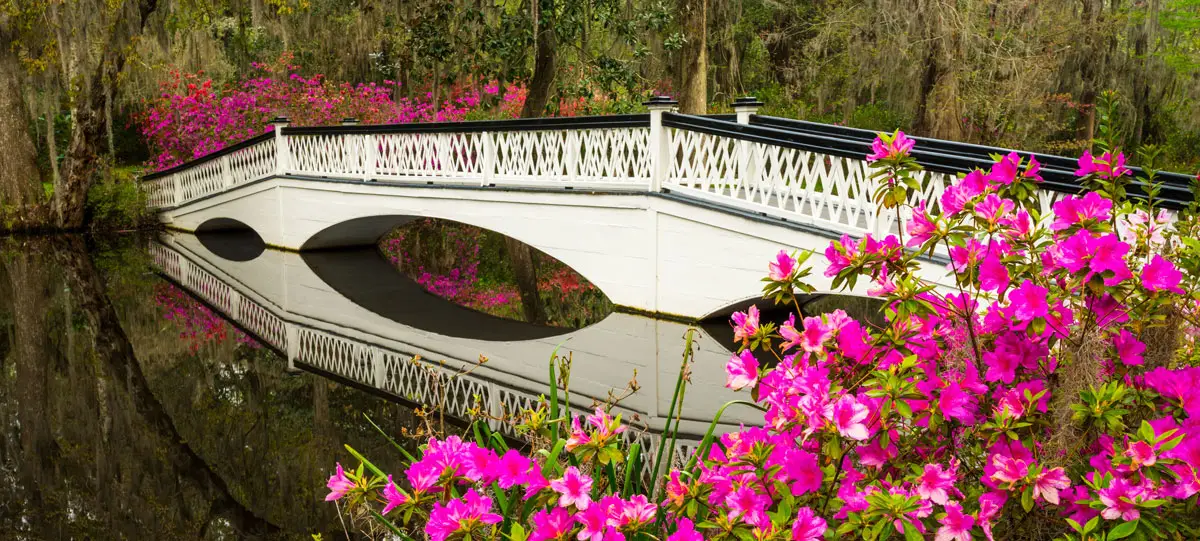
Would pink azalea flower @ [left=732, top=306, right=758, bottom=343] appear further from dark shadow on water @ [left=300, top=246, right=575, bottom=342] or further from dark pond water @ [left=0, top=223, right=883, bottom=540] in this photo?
dark shadow on water @ [left=300, top=246, right=575, bottom=342]

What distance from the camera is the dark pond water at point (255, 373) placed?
16.0 feet

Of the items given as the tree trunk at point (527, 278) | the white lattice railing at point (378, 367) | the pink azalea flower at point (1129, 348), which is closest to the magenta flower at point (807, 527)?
the pink azalea flower at point (1129, 348)

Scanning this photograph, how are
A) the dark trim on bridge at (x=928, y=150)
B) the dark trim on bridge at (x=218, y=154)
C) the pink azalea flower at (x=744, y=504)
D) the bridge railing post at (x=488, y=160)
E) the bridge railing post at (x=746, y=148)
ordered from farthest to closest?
the dark trim on bridge at (x=218, y=154)
the bridge railing post at (x=488, y=160)
the bridge railing post at (x=746, y=148)
the dark trim on bridge at (x=928, y=150)
the pink azalea flower at (x=744, y=504)

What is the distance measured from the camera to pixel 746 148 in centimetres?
843

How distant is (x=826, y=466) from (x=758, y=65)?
2227 centimetres

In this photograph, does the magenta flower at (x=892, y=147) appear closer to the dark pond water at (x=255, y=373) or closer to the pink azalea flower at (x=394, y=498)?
the dark pond water at (x=255, y=373)

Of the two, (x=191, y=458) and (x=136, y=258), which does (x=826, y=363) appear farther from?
(x=136, y=258)

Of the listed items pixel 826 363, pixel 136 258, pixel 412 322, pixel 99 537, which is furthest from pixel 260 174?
pixel 826 363

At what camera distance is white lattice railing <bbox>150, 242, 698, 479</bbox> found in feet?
19.9

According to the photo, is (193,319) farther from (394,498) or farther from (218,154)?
(394,498)

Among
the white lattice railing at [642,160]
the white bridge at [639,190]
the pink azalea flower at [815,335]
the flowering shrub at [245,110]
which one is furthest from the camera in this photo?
the flowering shrub at [245,110]

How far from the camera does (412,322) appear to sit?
954 cm

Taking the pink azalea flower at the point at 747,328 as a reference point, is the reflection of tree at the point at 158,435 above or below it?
below

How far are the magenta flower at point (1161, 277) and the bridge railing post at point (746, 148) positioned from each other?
5863mm
